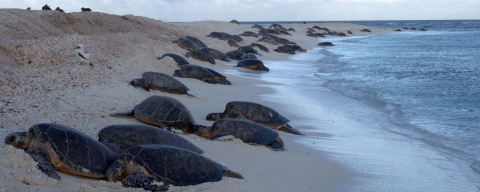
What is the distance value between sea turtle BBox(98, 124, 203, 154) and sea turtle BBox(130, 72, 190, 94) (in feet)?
12.2

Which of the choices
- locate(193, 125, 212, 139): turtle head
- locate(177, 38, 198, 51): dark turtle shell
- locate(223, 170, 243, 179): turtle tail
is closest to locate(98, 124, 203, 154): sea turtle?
locate(223, 170, 243, 179): turtle tail

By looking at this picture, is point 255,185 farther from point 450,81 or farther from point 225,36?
point 225,36

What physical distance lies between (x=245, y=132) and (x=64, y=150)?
2.84 meters

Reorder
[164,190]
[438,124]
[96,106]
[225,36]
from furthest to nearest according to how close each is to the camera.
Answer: [225,36] < [438,124] < [96,106] < [164,190]

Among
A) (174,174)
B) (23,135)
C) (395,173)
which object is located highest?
(23,135)

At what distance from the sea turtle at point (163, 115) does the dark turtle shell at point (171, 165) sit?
1870mm

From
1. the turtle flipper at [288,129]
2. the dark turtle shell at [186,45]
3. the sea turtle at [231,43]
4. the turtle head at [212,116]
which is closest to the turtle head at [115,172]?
the turtle head at [212,116]

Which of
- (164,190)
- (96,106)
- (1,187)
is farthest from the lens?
(96,106)

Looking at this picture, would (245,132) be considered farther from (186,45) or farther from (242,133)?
(186,45)

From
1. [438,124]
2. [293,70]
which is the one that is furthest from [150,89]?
[293,70]

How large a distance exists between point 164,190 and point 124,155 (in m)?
0.57

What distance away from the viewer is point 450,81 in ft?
45.0

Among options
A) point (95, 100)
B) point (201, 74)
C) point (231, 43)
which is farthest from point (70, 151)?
point (231, 43)

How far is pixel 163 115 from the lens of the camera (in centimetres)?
642
